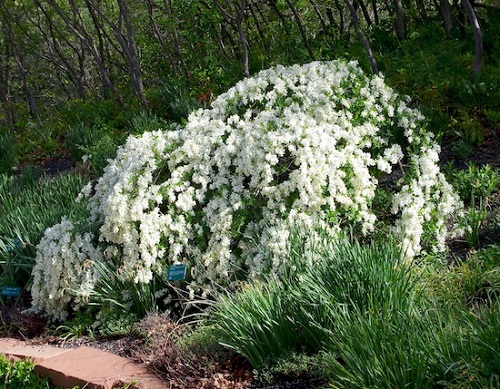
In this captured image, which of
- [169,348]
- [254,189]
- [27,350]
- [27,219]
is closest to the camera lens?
[169,348]

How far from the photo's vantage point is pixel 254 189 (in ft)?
17.8

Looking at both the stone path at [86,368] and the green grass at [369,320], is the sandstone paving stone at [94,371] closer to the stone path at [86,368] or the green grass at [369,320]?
the stone path at [86,368]

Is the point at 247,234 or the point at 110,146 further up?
the point at 110,146

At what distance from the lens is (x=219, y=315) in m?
4.14

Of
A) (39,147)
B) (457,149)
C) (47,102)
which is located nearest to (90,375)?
(457,149)

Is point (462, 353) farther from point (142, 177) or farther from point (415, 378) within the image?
point (142, 177)

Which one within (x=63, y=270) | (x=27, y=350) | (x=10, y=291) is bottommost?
(x=27, y=350)

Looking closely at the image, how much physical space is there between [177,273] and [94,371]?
0.95m

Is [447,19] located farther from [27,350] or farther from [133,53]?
[27,350]

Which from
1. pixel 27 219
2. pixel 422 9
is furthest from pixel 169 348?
pixel 422 9

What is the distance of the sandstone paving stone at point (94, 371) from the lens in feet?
13.8

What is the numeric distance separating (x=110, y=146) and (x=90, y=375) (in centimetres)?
458

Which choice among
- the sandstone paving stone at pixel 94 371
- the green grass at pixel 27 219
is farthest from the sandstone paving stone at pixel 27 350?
the green grass at pixel 27 219

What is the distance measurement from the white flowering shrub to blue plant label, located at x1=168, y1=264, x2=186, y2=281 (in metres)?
0.12
